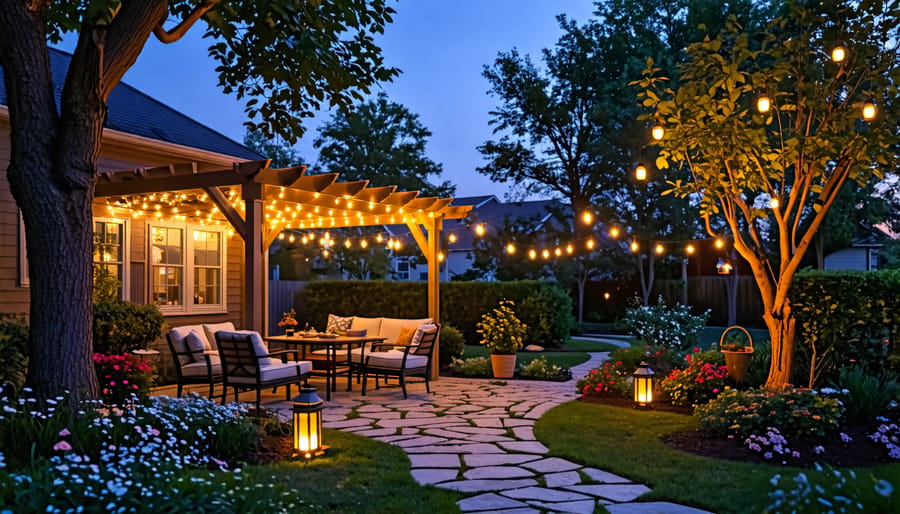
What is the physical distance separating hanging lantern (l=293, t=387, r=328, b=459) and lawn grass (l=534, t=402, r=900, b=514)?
1.91 meters

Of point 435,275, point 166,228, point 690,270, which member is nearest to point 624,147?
point 690,270

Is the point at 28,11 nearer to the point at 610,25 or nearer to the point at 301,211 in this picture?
the point at 301,211

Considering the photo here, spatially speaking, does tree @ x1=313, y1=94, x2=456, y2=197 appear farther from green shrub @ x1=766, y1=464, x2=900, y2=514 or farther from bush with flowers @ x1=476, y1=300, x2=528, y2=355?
green shrub @ x1=766, y1=464, x2=900, y2=514

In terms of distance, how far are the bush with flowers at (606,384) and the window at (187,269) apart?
6.51m

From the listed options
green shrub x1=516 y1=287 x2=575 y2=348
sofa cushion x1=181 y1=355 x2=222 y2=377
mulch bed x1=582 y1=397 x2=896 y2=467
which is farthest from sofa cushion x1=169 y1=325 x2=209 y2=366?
green shrub x1=516 y1=287 x2=575 y2=348

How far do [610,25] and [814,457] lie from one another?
810 inches

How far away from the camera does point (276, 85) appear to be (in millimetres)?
7145

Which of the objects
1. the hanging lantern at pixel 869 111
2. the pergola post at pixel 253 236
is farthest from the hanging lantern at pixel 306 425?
the hanging lantern at pixel 869 111

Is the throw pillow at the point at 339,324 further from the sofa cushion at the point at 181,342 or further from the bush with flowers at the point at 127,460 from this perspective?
the bush with flowers at the point at 127,460

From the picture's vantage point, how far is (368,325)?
11789 mm

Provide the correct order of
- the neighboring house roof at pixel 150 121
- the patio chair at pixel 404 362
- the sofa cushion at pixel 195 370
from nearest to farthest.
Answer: the sofa cushion at pixel 195 370 < the patio chair at pixel 404 362 < the neighboring house roof at pixel 150 121

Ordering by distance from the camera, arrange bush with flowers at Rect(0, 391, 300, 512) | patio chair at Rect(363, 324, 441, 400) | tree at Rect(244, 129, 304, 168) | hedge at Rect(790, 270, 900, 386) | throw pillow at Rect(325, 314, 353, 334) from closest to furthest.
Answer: bush with flowers at Rect(0, 391, 300, 512) → hedge at Rect(790, 270, 900, 386) → patio chair at Rect(363, 324, 441, 400) → throw pillow at Rect(325, 314, 353, 334) → tree at Rect(244, 129, 304, 168)

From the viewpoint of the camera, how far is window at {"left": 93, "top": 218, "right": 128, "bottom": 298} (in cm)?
1020

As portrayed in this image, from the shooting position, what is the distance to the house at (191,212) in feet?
27.1
